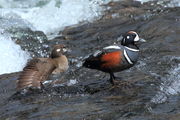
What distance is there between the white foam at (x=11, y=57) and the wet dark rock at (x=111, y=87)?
95cm

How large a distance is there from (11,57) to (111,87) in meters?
3.98

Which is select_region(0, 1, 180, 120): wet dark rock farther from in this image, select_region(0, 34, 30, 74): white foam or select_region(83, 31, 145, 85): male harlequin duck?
select_region(0, 34, 30, 74): white foam

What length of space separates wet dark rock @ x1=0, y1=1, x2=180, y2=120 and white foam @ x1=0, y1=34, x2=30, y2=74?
3.11ft

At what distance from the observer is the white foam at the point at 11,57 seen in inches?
408

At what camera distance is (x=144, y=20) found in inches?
474

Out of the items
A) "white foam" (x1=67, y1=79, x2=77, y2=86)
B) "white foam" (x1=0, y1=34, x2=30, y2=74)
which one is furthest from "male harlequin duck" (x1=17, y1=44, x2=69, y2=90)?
"white foam" (x1=0, y1=34, x2=30, y2=74)

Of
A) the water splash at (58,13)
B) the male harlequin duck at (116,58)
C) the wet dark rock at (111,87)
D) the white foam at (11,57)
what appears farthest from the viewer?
the water splash at (58,13)

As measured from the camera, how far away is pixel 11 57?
1070cm

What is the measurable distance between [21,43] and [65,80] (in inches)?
150

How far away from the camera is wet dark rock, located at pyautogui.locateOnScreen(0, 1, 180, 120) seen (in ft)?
20.5

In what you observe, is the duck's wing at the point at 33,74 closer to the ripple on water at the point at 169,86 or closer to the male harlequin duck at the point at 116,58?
the male harlequin duck at the point at 116,58

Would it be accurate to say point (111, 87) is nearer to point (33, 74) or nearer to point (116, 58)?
point (116, 58)

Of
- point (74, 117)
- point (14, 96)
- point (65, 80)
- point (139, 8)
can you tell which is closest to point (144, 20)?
point (139, 8)

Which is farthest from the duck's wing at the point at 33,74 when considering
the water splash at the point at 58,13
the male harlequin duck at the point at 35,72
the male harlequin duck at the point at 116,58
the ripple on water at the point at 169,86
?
the water splash at the point at 58,13
